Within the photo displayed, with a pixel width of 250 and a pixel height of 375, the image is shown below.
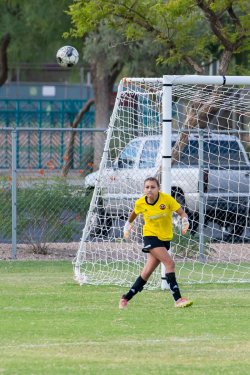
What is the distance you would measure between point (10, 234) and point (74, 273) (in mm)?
3169

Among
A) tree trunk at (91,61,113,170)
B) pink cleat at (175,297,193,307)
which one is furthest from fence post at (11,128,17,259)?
tree trunk at (91,61,113,170)

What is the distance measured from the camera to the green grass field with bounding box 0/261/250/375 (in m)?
8.44

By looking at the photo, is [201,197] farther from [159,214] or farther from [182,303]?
[182,303]

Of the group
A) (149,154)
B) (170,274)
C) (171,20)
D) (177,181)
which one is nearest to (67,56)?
(171,20)

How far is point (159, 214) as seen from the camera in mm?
11891

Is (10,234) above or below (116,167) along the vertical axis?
below

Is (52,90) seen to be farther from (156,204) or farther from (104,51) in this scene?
(156,204)

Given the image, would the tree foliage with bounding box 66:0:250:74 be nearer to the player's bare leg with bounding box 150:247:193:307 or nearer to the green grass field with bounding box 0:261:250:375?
the green grass field with bounding box 0:261:250:375

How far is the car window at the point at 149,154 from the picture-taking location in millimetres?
16125

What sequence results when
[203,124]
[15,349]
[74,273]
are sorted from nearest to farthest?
[15,349] → [74,273] → [203,124]

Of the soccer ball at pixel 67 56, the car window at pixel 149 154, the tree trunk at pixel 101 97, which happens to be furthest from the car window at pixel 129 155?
the tree trunk at pixel 101 97

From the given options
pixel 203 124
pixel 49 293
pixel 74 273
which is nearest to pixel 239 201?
pixel 203 124

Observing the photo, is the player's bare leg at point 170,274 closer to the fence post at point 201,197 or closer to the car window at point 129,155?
the car window at point 129,155

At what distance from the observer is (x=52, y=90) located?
56.6 metres
